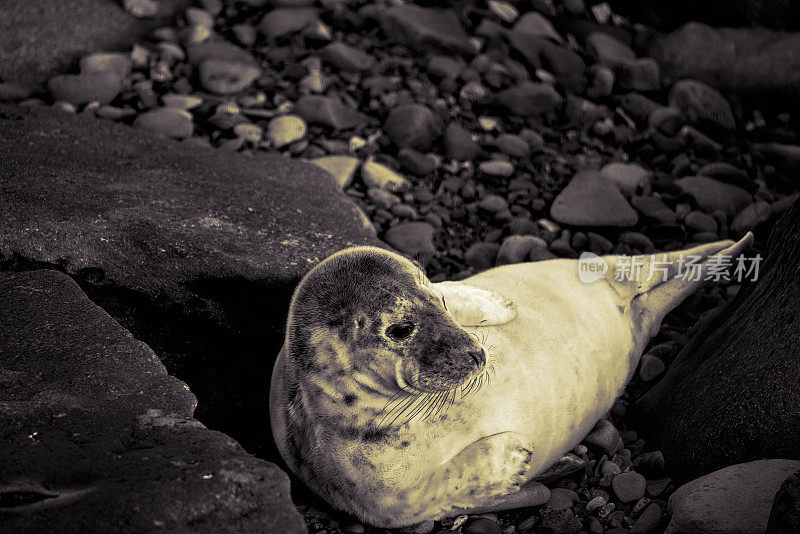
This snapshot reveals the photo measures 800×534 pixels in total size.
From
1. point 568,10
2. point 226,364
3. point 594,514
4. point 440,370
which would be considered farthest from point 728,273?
point 568,10

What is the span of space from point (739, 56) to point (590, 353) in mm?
3371

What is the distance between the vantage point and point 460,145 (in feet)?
15.4

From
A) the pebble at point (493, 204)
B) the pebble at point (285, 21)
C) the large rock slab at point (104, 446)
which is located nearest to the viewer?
the large rock slab at point (104, 446)

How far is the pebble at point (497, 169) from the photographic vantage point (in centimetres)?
459

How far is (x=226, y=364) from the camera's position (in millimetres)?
3092

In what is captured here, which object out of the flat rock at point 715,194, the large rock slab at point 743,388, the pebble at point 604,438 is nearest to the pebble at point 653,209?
the flat rock at point 715,194

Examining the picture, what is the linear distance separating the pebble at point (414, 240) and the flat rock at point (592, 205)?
0.73 m

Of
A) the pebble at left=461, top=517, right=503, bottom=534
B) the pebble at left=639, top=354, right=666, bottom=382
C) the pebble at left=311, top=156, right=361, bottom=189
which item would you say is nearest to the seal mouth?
the pebble at left=461, top=517, right=503, bottom=534

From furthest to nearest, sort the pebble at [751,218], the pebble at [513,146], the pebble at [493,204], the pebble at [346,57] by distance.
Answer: the pebble at [346,57], the pebble at [513,146], the pebble at [493,204], the pebble at [751,218]

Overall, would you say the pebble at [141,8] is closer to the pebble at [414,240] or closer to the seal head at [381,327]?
the pebble at [414,240]

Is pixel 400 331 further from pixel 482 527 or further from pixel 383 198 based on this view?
pixel 383 198

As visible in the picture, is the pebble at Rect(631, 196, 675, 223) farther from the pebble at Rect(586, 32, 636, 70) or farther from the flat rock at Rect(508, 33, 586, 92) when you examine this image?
the pebble at Rect(586, 32, 636, 70)

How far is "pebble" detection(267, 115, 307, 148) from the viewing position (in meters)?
4.59

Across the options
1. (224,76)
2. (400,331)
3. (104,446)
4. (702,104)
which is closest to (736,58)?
(702,104)
